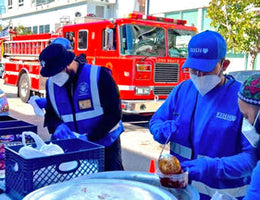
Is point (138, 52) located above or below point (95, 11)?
below

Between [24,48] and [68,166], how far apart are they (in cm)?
1219

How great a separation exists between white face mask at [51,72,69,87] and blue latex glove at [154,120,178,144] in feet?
3.09

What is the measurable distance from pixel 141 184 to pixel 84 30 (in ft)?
27.1

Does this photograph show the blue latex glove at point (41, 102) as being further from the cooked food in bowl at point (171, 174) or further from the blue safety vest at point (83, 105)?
the cooked food in bowl at point (171, 174)

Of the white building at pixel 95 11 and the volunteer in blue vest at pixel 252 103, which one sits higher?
the white building at pixel 95 11

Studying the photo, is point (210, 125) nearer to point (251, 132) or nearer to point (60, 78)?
point (251, 132)

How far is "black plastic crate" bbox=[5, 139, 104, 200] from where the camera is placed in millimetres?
1763

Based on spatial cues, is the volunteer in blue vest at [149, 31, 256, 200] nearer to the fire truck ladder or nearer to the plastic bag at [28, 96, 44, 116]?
the plastic bag at [28, 96, 44, 116]

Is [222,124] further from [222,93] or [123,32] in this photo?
[123,32]

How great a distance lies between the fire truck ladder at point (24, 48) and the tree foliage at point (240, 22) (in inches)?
213

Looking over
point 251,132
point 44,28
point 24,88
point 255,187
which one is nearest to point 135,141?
point 251,132

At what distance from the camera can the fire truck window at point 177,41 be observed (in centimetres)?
920

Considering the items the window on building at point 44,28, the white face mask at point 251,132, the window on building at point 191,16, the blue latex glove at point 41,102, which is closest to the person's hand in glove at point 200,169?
the white face mask at point 251,132

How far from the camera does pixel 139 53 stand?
28.2ft
